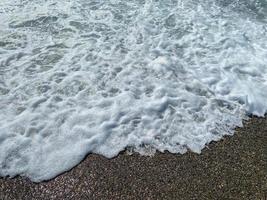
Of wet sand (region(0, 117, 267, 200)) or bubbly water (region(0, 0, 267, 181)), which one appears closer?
wet sand (region(0, 117, 267, 200))

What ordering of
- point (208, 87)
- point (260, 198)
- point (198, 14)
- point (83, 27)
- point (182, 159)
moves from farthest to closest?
point (198, 14), point (83, 27), point (208, 87), point (182, 159), point (260, 198)

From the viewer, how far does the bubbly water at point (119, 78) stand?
14.3 ft

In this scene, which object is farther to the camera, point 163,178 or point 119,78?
point 119,78

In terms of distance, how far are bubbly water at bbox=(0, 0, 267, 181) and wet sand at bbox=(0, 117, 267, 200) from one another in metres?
0.13

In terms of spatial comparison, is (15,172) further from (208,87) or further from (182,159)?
(208,87)

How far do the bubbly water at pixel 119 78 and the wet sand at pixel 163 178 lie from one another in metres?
0.13

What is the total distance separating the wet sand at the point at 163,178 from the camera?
376cm

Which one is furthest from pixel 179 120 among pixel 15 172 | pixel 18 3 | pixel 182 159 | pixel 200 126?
pixel 18 3

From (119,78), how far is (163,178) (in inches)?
73.0

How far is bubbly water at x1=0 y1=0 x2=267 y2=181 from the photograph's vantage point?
436 centimetres

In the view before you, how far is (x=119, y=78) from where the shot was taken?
17.5ft

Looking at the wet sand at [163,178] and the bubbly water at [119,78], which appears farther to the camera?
the bubbly water at [119,78]

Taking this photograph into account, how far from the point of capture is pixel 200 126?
182 inches

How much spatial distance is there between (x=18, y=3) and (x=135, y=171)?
4.78 meters
